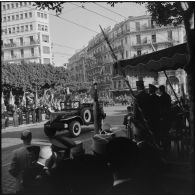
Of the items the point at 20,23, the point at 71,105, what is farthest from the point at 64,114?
the point at 20,23

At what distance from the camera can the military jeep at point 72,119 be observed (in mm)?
12490

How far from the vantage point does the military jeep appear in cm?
1249

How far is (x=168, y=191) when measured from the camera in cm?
488

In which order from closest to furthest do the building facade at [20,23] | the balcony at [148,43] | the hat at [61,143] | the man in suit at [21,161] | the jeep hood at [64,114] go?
the man in suit at [21,161], the hat at [61,143], the building facade at [20,23], the jeep hood at [64,114], the balcony at [148,43]

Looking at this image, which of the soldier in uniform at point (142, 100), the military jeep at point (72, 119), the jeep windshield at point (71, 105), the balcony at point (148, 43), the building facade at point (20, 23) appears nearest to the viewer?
the soldier in uniform at point (142, 100)

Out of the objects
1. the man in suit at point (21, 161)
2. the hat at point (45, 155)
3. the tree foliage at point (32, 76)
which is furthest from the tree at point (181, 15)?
the tree foliage at point (32, 76)

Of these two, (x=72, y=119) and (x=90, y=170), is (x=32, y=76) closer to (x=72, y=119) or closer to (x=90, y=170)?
(x=72, y=119)

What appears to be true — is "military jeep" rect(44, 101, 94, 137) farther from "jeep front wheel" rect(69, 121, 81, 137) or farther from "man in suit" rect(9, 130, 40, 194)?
"man in suit" rect(9, 130, 40, 194)

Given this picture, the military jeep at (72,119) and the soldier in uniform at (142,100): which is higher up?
the soldier in uniform at (142,100)

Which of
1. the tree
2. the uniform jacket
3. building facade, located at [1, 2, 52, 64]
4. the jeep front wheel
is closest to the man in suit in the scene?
the uniform jacket

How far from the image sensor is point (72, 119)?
12773 mm

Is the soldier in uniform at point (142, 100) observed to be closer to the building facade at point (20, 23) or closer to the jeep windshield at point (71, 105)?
the building facade at point (20, 23)

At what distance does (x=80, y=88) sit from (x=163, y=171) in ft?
135

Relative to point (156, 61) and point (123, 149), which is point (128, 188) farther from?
point (156, 61)
